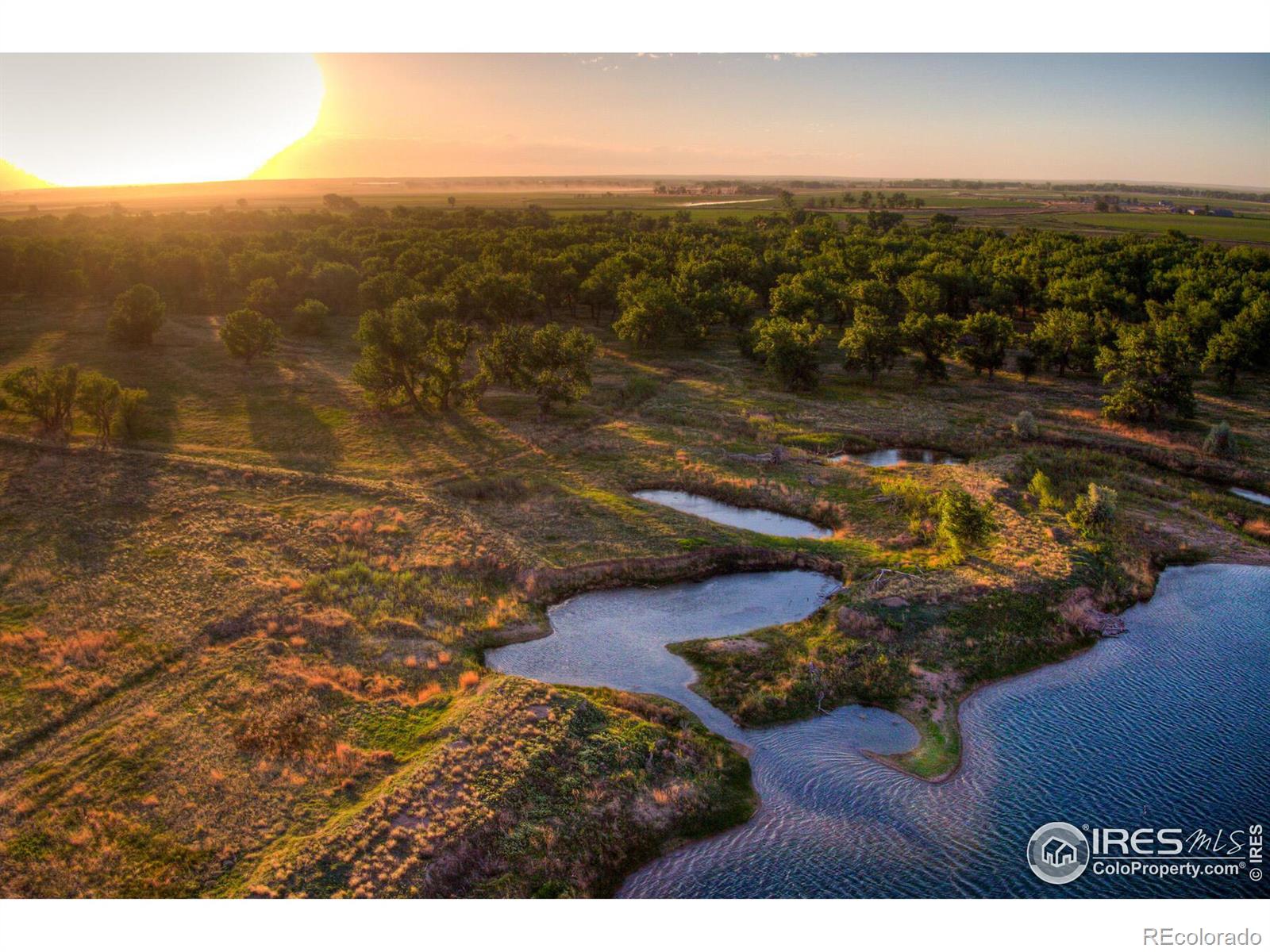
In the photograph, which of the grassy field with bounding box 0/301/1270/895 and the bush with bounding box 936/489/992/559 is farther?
the bush with bounding box 936/489/992/559

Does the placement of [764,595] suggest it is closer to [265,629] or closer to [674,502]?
[674,502]

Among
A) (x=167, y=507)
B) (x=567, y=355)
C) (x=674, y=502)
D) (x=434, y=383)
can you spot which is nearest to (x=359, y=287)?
(x=434, y=383)

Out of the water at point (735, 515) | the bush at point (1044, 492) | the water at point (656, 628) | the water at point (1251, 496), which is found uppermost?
the bush at point (1044, 492)

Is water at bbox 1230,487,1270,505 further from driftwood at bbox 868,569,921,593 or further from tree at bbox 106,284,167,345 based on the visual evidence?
tree at bbox 106,284,167,345

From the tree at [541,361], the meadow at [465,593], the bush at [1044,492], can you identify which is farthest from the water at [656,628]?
the tree at [541,361]

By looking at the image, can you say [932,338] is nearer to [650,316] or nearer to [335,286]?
[650,316]

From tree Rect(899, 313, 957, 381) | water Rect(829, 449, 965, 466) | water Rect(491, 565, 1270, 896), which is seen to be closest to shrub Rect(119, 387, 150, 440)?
water Rect(491, 565, 1270, 896)

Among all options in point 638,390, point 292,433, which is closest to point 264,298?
point 292,433

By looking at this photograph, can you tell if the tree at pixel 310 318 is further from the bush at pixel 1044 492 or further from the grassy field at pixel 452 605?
the bush at pixel 1044 492
